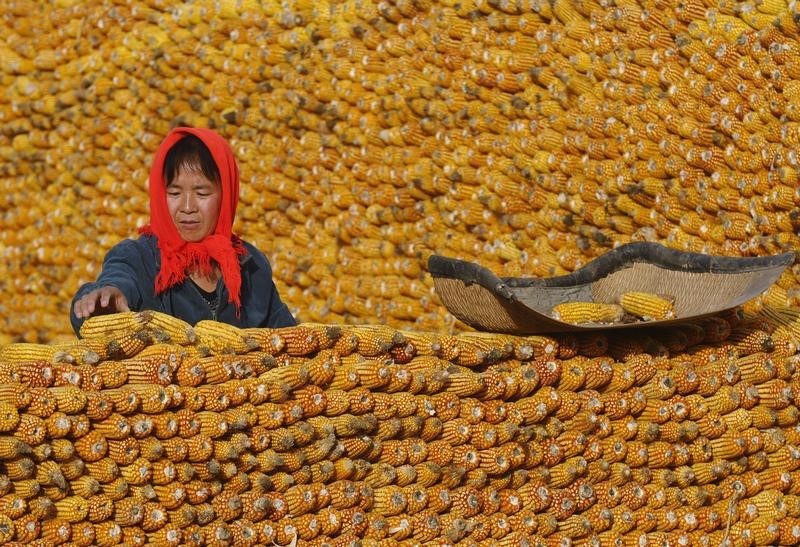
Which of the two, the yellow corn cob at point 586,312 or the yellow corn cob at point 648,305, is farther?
the yellow corn cob at point 648,305

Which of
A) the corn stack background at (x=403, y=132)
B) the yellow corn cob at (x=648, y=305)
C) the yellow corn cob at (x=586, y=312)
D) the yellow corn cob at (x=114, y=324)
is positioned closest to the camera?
the yellow corn cob at (x=114, y=324)

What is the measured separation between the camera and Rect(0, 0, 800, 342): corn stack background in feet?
17.6

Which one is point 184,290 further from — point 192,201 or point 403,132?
point 403,132

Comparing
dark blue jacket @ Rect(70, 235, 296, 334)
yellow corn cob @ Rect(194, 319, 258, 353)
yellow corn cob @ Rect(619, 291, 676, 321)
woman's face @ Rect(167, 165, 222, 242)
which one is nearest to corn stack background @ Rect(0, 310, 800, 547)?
yellow corn cob @ Rect(194, 319, 258, 353)

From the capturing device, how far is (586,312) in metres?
4.03

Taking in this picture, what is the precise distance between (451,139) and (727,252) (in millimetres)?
1720

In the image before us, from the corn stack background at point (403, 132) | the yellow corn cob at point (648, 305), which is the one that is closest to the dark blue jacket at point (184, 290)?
the yellow corn cob at point (648, 305)

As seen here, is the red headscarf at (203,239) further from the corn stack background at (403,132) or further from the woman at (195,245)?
the corn stack background at (403,132)

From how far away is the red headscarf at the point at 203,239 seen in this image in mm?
4258

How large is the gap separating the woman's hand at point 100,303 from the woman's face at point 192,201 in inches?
23.8

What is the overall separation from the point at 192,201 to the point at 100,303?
0.77 m

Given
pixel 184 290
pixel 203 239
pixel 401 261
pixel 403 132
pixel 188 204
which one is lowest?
pixel 401 261

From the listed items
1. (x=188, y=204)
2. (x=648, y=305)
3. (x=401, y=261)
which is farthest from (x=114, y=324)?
(x=401, y=261)

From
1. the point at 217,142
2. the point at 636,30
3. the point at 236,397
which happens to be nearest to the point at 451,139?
the point at 636,30
